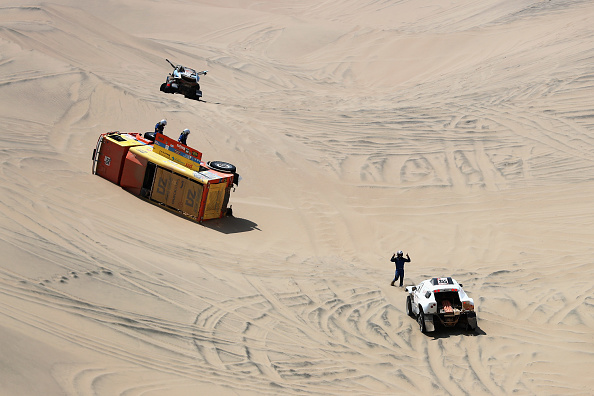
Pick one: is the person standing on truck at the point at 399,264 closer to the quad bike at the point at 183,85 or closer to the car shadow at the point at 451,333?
the car shadow at the point at 451,333

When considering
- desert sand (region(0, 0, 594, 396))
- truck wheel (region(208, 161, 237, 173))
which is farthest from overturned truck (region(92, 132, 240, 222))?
desert sand (region(0, 0, 594, 396))

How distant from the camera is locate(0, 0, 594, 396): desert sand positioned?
10.5 metres

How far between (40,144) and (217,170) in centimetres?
520

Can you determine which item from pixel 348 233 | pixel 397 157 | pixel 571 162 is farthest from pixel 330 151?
pixel 571 162

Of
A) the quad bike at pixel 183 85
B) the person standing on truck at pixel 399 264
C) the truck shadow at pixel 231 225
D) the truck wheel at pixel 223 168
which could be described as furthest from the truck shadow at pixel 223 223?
the quad bike at pixel 183 85

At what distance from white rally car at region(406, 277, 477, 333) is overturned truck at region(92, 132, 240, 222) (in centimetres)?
652

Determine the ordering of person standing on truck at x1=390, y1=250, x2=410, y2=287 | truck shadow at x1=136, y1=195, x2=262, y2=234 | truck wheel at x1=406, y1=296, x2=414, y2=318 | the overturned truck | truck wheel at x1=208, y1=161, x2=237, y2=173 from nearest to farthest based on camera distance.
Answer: truck wheel at x1=406, y1=296, x2=414, y2=318 → person standing on truck at x1=390, y1=250, x2=410, y2=287 → the overturned truck → truck shadow at x1=136, y1=195, x2=262, y2=234 → truck wheel at x1=208, y1=161, x2=237, y2=173

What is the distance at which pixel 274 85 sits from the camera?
115 ft

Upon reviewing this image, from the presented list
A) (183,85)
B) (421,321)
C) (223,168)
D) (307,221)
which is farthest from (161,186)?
(183,85)

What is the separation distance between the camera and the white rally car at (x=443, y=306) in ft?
41.1

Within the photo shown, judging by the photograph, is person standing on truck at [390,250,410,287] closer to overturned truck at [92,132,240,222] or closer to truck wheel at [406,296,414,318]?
truck wheel at [406,296,414,318]

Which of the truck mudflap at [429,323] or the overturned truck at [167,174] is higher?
the overturned truck at [167,174]

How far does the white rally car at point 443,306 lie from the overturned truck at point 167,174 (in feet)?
21.4

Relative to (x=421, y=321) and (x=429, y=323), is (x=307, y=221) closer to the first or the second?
(x=421, y=321)
